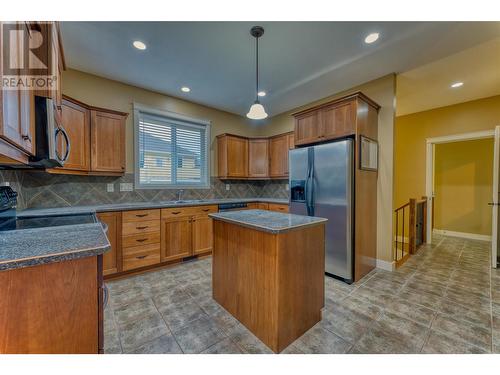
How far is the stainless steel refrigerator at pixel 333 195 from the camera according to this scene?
2705 millimetres

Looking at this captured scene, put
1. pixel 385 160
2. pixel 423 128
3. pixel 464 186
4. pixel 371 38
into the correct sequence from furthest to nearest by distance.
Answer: pixel 464 186 → pixel 423 128 → pixel 385 160 → pixel 371 38

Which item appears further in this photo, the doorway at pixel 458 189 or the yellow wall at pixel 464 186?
the yellow wall at pixel 464 186

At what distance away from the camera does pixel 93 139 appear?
2.88 m

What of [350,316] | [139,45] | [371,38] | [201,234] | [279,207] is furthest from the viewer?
[279,207]

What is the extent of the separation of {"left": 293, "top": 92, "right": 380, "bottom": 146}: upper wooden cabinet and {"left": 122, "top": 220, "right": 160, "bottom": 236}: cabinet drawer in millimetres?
2537

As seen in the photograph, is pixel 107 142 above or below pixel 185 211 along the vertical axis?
above

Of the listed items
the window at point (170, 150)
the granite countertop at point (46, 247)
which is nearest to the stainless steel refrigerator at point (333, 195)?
the window at point (170, 150)

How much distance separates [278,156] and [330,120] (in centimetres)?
162

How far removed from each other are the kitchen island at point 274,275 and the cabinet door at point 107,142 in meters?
2.06

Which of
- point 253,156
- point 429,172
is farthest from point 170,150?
point 429,172

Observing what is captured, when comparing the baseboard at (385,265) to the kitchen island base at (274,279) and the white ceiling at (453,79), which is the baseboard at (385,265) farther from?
the white ceiling at (453,79)

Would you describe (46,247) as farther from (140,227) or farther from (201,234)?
(201,234)
